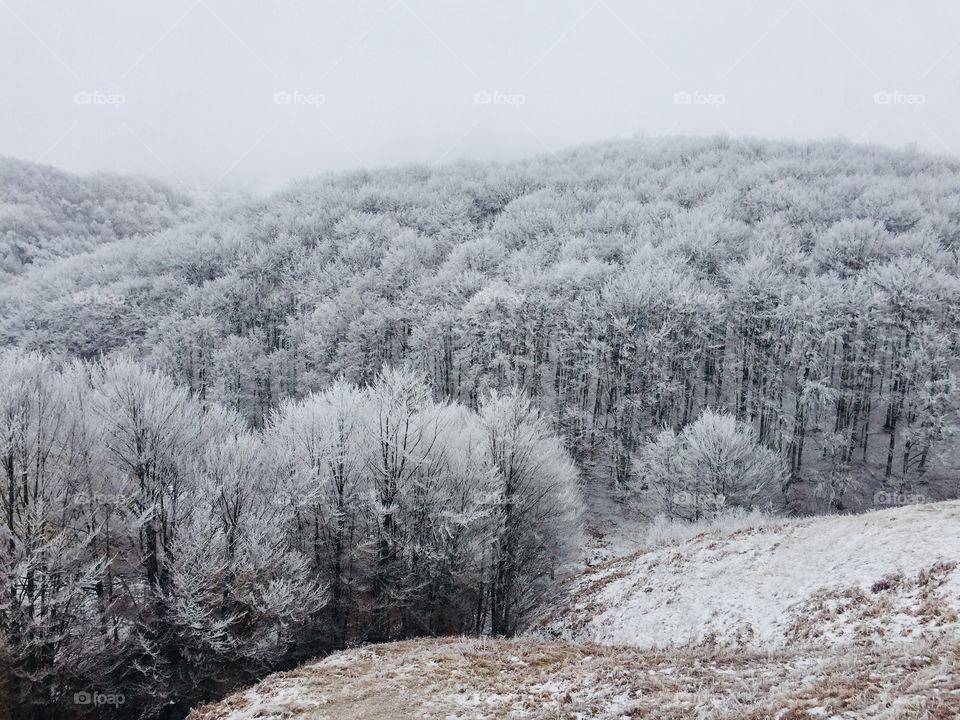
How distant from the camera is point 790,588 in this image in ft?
A: 56.4

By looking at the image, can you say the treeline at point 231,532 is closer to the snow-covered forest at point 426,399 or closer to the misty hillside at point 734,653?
the snow-covered forest at point 426,399

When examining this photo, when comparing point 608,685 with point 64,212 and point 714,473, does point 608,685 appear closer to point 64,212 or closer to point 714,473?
point 714,473

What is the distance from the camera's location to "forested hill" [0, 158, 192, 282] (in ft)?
347

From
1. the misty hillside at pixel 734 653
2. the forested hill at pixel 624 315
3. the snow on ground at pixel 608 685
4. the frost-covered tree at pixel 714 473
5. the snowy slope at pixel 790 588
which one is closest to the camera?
the snow on ground at pixel 608 685

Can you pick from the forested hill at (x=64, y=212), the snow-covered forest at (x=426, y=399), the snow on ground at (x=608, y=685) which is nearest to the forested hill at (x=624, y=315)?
the snow-covered forest at (x=426, y=399)

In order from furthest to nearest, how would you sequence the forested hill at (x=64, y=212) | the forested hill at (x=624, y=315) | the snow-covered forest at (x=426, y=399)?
the forested hill at (x=64, y=212)
the forested hill at (x=624, y=315)
the snow-covered forest at (x=426, y=399)

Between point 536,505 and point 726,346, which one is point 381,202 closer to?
point 726,346

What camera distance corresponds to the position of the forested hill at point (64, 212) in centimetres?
10588

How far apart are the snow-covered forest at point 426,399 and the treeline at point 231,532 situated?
164mm

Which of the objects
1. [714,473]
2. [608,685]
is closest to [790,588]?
[608,685]

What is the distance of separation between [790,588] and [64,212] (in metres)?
174

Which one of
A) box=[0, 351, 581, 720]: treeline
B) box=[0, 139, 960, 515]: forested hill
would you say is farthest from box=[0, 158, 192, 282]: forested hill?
box=[0, 351, 581, 720]: treeline

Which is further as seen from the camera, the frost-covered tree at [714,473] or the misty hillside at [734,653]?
the frost-covered tree at [714,473]

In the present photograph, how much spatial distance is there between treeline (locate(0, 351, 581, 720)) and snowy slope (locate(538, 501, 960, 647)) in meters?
6.36
